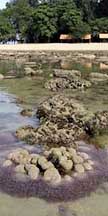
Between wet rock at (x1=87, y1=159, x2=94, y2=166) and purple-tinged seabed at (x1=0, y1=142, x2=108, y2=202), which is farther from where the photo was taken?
wet rock at (x1=87, y1=159, x2=94, y2=166)

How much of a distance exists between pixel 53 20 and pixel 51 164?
85.0m

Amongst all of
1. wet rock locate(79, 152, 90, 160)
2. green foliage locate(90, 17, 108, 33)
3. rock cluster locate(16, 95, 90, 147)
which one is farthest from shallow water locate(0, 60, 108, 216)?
green foliage locate(90, 17, 108, 33)

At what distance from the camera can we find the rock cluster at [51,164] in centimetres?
1391

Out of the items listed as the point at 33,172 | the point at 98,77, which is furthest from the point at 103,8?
the point at 33,172

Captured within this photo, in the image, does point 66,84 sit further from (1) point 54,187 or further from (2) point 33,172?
(1) point 54,187

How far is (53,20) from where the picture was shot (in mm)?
96750

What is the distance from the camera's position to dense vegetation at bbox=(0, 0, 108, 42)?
94.7 metres

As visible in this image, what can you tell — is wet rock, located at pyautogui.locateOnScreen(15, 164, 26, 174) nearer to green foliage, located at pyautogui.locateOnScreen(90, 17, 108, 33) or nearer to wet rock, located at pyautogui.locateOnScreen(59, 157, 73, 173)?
wet rock, located at pyautogui.locateOnScreen(59, 157, 73, 173)

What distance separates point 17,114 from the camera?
23.8 metres

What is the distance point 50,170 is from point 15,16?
331 ft

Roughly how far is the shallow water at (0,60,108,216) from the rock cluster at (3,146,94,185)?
3.36 feet

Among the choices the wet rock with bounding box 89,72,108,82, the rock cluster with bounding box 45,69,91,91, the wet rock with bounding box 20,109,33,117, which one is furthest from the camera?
the wet rock with bounding box 89,72,108,82

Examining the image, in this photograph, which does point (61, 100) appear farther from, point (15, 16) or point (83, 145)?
point (15, 16)

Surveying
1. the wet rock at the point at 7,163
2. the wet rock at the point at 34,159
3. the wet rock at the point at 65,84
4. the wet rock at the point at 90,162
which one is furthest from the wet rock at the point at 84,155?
the wet rock at the point at 65,84
